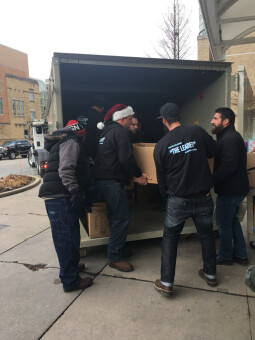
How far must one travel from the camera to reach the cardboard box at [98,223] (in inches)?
141

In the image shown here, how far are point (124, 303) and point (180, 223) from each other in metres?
0.98

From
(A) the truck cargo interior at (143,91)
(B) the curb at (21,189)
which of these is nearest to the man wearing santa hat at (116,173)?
(A) the truck cargo interior at (143,91)

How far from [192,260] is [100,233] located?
1270 mm

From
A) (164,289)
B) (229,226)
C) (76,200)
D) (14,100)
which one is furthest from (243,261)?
(14,100)

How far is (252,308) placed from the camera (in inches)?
100

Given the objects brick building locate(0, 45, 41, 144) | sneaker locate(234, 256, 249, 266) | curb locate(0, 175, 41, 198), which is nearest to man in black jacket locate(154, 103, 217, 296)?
sneaker locate(234, 256, 249, 266)

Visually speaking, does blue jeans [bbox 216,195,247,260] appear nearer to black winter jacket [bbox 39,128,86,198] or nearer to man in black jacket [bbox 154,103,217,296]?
man in black jacket [bbox 154,103,217,296]

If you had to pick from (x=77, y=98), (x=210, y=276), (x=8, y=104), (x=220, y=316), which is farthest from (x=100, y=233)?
(x=8, y=104)

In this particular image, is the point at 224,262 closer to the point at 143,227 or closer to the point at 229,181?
the point at 229,181

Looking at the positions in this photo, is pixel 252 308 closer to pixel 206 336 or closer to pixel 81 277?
pixel 206 336

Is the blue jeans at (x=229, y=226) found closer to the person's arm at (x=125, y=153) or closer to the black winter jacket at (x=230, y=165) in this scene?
the black winter jacket at (x=230, y=165)

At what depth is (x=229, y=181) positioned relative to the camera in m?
3.09

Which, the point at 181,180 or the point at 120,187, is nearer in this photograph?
the point at 181,180

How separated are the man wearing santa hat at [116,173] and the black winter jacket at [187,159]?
24.5 inches
